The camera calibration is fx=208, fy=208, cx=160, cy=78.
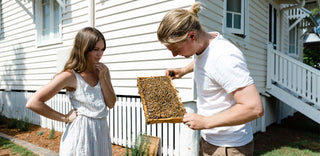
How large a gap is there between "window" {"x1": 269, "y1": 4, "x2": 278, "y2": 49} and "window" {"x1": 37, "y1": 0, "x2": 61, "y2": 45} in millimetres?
Result: 8333

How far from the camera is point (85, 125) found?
2.13m

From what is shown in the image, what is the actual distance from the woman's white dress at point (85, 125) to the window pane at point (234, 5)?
15.9ft

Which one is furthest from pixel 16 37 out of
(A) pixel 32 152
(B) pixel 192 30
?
(B) pixel 192 30

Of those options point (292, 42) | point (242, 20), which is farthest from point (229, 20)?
point (292, 42)

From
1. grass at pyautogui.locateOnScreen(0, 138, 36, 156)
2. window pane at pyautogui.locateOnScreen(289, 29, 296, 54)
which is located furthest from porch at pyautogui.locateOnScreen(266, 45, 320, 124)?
grass at pyautogui.locateOnScreen(0, 138, 36, 156)

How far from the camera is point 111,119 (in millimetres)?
5758

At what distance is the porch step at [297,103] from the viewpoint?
630 centimetres

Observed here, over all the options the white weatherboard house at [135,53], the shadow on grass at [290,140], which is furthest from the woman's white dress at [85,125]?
the shadow on grass at [290,140]

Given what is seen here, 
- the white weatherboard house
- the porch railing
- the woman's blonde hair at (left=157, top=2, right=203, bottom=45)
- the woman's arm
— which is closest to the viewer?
the woman's blonde hair at (left=157, top=2, right=203, bottom=45)

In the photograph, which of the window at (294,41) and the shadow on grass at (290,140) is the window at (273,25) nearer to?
the shadow on grass at (290,140)

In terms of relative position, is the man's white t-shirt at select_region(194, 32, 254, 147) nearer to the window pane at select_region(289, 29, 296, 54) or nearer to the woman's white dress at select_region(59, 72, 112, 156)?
the woman's white dress at select_region(59, 72, 112, 156)

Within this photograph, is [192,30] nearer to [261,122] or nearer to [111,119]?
[111,119]

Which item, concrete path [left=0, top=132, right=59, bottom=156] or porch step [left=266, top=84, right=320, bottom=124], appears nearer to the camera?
concrete path [left=0, top=132, right=59, bottom=156]

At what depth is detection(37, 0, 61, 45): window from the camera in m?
7.45
